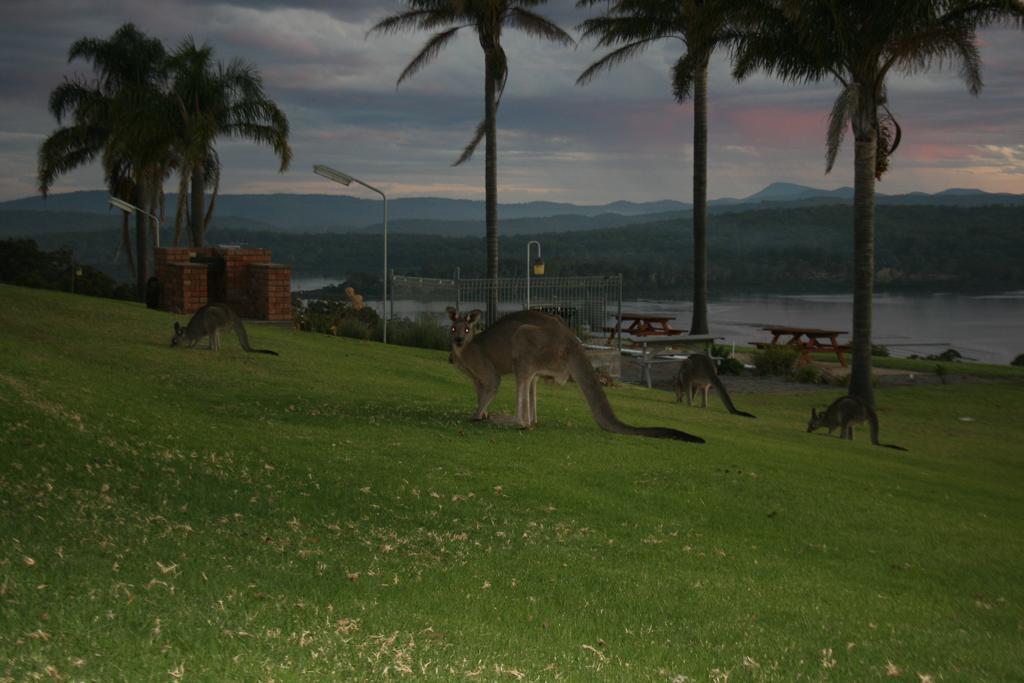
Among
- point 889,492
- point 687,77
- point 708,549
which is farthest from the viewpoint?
point 687,77

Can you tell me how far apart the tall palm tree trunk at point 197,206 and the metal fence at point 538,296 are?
16.7m

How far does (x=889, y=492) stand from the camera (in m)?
12.4

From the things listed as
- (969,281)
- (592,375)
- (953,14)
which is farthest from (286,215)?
(592,375)

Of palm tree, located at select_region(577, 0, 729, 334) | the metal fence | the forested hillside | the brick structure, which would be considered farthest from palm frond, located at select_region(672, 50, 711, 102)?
the forested hillside

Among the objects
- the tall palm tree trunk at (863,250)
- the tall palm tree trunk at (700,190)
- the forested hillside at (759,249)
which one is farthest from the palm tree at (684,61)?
the forested hillside at (759,249)

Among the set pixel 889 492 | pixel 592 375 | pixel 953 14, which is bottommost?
pixel 889 492

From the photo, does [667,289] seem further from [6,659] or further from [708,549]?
[6,659]

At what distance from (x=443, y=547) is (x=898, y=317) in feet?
230

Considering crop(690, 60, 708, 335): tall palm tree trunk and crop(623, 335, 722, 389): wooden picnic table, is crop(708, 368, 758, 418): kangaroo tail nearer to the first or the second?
crop(623, 335, 722, 389): wooden picnic table

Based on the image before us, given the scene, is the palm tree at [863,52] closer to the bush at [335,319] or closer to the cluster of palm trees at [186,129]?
the bush at [335,319]

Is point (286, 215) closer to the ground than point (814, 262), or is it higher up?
higher up

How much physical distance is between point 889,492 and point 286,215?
6552 inches

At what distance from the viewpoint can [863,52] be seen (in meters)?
25.3

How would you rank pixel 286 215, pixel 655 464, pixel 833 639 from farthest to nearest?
1. pixel 286 215
2. pixel 655 464
3. pixel 833 639
